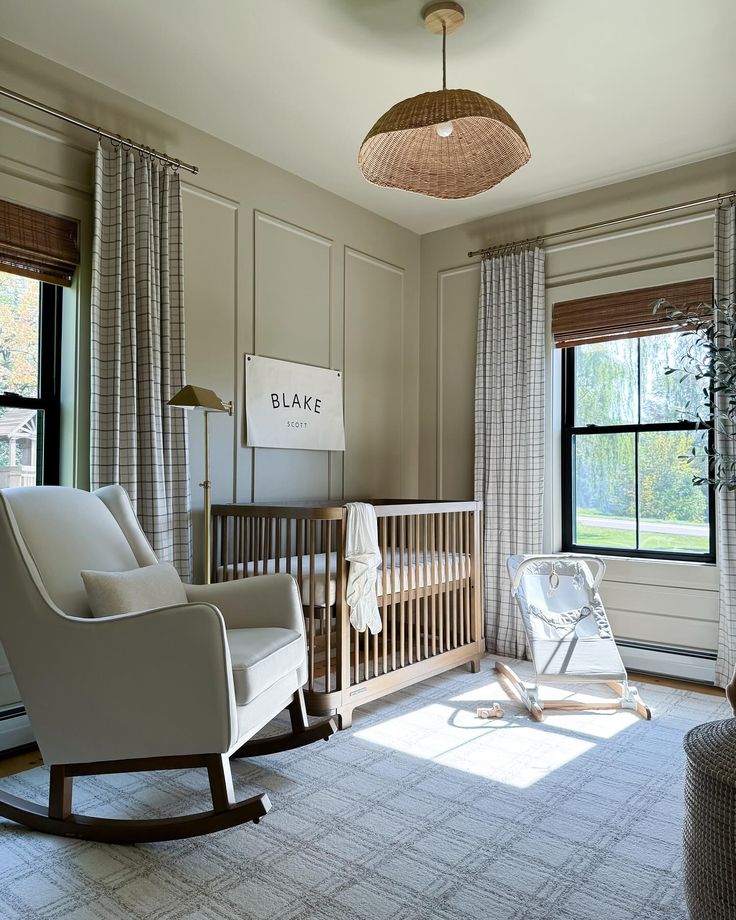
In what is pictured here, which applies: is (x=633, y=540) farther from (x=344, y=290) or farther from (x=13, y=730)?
(x=13, y=730)

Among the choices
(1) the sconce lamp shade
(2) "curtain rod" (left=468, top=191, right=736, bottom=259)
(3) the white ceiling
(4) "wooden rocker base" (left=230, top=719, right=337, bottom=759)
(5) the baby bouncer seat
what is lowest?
(4) "wooden rocker base" (left=230, top=719, right=337, bottom=759)

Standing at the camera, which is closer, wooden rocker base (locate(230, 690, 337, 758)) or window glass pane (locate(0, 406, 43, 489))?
wooden rocker base (locate(230, 690, 337, 758))

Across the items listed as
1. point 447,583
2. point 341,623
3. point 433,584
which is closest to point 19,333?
point 341,623

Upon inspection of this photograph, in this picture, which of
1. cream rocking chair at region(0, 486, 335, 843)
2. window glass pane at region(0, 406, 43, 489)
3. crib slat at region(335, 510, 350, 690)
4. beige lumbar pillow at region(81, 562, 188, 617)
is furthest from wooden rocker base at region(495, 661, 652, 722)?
window glass pane at region(0, 406, 43, 489)

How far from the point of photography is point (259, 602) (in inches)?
101

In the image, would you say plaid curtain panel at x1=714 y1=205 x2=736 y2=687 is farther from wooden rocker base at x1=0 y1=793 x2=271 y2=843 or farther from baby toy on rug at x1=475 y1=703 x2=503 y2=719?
wooden rocker base at x1=0 y1=793 x2=271 y2=843

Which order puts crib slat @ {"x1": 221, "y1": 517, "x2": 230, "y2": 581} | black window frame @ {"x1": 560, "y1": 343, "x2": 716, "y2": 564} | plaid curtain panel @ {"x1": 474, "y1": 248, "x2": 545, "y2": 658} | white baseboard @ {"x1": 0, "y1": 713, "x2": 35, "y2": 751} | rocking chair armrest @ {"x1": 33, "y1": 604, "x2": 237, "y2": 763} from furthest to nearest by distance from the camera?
plaid curtain panel @ {"x1": 474, "y1": 248, "x2": 545, "y2": 658}
black window frame @ {"x1": 560, "y1": 343, "x2": 716, "y2": 564}
crib slat @ {"x1": 221, "y1": 517, "x2": 230, "y2": 581}
white baseboard @ {"x1": 0, "y1": 713, "x2": 35, "y2": 751}
rocking chair armrest @ {"x1": 33, "y1": 604, "x2": 237, "y2": 763}

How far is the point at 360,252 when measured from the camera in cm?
436

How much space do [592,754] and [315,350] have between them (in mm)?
2521

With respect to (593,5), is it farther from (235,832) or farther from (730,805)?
(235,832)

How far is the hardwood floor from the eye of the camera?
2516mm

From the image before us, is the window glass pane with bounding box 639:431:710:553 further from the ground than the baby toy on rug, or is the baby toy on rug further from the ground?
the window glass pane with bounding box 639:431:710:553

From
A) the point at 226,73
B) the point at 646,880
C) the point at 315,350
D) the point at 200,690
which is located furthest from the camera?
the point at 315,350

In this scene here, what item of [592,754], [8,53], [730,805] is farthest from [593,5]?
[592,754]
